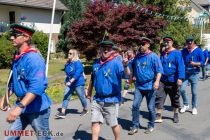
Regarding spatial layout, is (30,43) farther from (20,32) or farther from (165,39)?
(165,39)

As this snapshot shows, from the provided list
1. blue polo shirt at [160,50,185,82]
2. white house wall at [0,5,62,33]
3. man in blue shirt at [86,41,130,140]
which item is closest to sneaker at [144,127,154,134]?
blue polo shirt at [160,50,185,82]

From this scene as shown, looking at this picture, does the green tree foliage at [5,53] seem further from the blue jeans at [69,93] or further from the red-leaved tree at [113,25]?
the blue jeans at [69,93]

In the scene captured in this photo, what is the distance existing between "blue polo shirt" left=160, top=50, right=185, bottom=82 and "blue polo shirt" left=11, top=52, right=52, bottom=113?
3.59 meters

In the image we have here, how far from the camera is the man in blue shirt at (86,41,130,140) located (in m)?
5.16

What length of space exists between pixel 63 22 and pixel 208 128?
26.5 meters

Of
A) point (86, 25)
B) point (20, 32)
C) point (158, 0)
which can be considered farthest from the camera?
point (158, 0)

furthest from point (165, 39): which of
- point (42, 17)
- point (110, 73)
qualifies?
point (42, 17)

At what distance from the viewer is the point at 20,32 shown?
153 inches

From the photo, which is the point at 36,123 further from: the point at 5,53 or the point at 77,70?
the point at 5,53

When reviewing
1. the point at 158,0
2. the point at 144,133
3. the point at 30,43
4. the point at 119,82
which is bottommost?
the point at 144,133

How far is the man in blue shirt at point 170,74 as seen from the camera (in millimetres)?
6871

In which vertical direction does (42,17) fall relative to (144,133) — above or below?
above

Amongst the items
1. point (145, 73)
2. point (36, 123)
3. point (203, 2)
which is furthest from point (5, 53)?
point (203, 2)

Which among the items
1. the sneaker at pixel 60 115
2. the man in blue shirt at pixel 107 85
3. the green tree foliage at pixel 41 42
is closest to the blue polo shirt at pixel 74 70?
the sneaker at pixel 60 115
